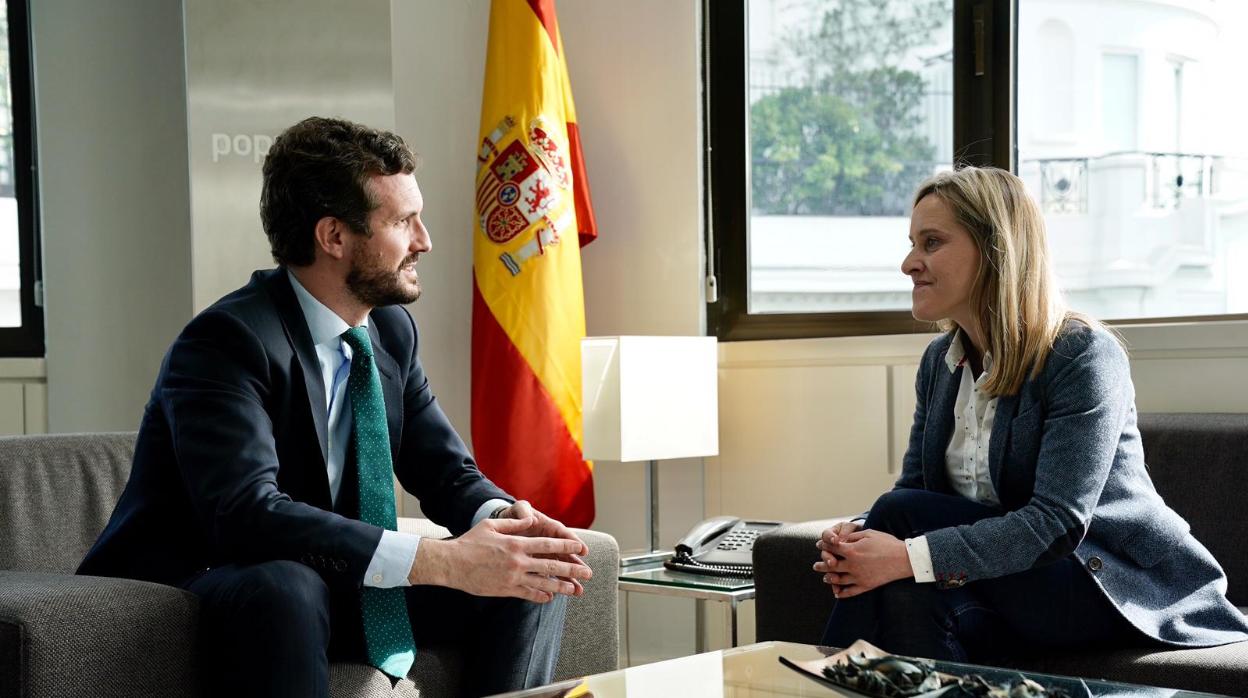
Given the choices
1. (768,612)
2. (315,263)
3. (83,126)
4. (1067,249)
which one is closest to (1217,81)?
(1067,249)

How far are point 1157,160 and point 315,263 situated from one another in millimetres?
1988

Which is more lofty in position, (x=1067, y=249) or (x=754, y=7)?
(x=754, y=7)

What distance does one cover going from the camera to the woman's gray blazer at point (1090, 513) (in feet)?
6.22

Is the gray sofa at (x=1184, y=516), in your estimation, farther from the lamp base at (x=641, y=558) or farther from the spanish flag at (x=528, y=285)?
the spanish flag at (x=528, y=285)

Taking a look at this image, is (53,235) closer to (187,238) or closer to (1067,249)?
(187,238)

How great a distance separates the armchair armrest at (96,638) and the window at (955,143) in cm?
215

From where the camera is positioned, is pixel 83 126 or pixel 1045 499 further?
pixel 83 126

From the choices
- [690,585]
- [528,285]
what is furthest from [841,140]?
[690,585]

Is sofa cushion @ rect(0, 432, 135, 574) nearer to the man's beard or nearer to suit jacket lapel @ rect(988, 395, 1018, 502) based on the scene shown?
the man's beard

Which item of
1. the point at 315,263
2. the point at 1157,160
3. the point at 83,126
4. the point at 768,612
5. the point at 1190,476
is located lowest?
the point at 768,612

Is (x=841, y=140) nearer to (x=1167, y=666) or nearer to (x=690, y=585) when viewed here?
(x=690, y=585)

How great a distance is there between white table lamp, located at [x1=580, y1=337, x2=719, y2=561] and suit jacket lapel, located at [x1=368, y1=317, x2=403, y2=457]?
2.82 ft

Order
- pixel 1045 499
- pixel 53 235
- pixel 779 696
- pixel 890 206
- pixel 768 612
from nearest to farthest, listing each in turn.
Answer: pixel 779 696, pixel 1045 499, pixel 768 612, pixel 890 206, pixel 53 235

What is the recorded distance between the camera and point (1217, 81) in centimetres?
287
